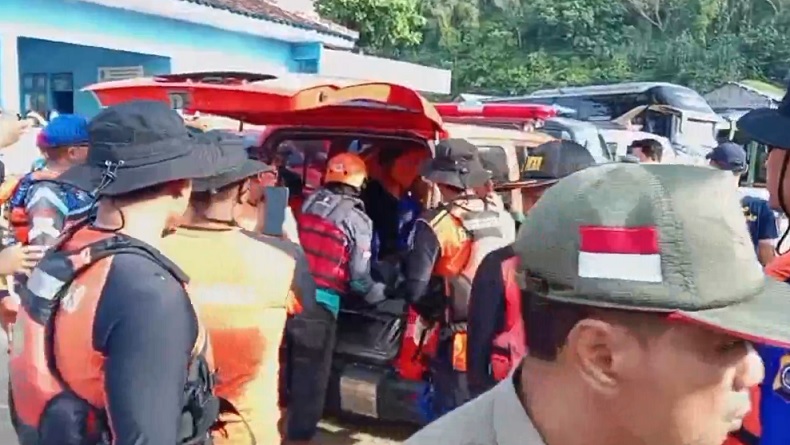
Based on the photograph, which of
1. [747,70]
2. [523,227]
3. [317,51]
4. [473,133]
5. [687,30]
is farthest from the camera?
[687,30]

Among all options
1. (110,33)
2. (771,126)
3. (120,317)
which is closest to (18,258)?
(120,317)

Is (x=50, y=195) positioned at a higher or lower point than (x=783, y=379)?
lower

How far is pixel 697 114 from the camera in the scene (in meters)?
20.3

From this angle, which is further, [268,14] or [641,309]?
[268,14]

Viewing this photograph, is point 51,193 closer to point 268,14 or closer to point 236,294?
point 236,294

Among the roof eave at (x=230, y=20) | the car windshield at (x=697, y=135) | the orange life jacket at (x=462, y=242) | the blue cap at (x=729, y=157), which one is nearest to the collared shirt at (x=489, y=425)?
the orange life jacket at (x=462, y=242)

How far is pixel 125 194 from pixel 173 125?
266 millimetres

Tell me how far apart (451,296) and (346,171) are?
1.03 meters

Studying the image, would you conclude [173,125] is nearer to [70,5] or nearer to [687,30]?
[70,5]

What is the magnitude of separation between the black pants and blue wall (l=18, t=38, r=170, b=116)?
Result: 8296 millimetres

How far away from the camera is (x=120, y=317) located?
8.07 feet

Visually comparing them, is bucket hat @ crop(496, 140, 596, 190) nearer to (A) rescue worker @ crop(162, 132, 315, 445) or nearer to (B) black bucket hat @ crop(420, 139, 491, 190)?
(B) black bucket hat @ crop(420, 139, 491, 190)

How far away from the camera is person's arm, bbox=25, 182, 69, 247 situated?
5023 millimetres

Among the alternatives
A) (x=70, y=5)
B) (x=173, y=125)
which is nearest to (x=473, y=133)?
(x=173, y=125)
